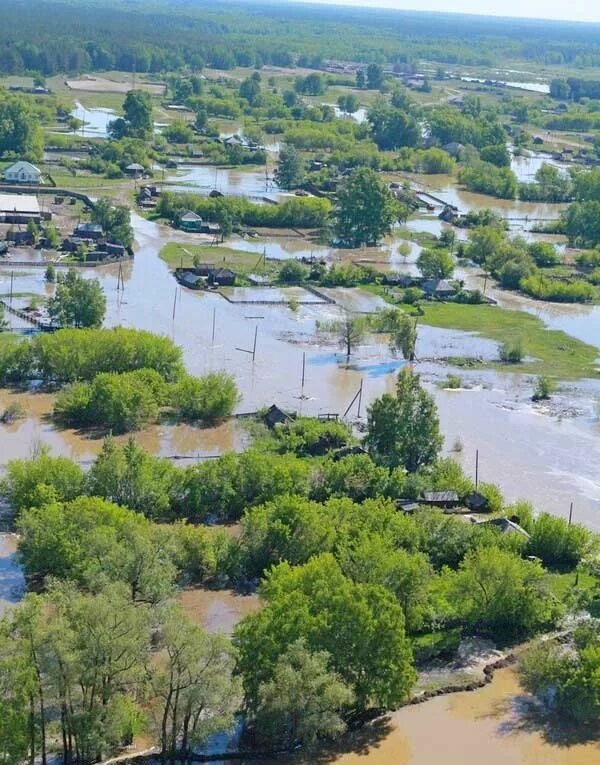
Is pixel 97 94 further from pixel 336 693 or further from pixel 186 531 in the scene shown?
pixel 336 693

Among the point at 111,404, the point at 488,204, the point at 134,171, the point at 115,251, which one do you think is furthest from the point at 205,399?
the point at 488,204

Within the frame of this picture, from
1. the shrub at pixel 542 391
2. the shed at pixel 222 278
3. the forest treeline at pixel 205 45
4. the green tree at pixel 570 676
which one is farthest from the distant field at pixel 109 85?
the green tree at pixel 570 676

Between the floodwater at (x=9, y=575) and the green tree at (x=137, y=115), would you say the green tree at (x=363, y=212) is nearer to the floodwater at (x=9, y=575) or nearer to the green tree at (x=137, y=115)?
the green tree at (x=137, y=115)

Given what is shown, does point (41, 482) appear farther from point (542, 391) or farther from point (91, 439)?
point (542, 391)

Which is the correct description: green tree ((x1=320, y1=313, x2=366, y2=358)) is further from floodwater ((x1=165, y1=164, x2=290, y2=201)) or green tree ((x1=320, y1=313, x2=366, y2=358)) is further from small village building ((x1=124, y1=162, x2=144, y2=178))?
small village building ((x1=124, y1=162, x2=144, y2=178))

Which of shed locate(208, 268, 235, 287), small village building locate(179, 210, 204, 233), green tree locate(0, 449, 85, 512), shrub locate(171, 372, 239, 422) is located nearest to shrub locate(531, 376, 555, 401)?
shrub locate(171, 372, 239, 422)

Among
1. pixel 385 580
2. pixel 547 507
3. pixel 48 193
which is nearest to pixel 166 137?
pixel 48 193
